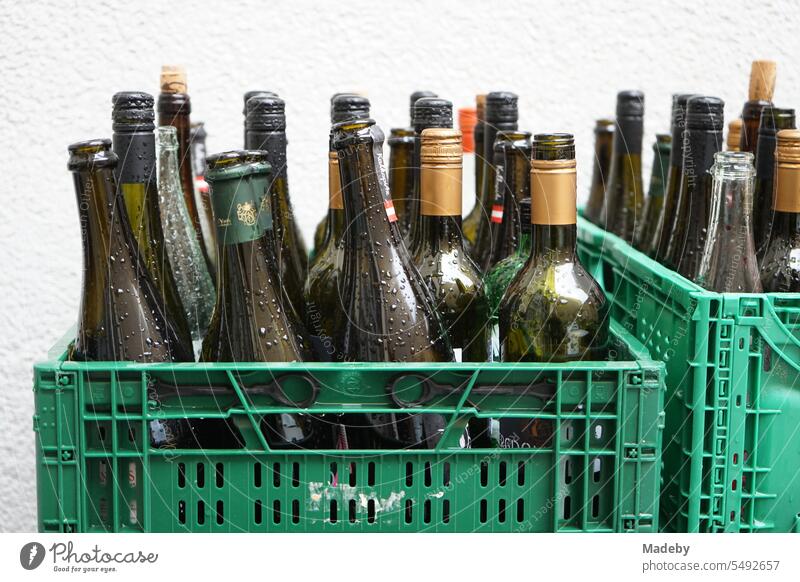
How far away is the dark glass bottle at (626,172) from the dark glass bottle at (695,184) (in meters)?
0.30

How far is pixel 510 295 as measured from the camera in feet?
3.55

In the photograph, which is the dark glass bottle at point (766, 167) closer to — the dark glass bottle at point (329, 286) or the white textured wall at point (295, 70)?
the dark glass bottle at point (329, 286)

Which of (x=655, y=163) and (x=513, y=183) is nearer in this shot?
(x=513, y=183)

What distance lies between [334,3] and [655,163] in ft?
2.69

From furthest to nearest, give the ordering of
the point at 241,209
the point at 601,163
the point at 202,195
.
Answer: the point at 601,163 → the point at 202,195 → the point at 241,209

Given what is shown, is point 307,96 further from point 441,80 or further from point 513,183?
point 513,183

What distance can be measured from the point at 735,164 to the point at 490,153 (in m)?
0.42

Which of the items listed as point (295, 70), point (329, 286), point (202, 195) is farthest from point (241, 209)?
point (295, 70)

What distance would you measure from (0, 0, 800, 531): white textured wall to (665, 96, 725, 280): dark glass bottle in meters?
0.92

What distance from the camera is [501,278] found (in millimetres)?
1232

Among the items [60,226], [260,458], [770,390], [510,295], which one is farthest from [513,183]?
[60,226]

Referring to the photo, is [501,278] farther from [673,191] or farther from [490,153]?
[673,191]

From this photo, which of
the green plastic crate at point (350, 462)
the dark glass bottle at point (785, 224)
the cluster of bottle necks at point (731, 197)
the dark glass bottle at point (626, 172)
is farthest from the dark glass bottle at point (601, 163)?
the green plastic crate at point (350, 462)

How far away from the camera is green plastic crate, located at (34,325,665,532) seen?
93cm
